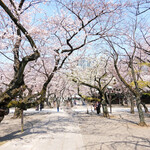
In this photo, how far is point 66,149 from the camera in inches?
213

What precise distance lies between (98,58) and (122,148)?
54.3 ft

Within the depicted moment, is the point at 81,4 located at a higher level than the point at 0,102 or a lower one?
higher

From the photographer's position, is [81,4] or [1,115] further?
[81,4]

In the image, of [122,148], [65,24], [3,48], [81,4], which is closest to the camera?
[122,148]

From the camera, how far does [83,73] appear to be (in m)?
24.5

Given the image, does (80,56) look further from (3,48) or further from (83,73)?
(83,73)

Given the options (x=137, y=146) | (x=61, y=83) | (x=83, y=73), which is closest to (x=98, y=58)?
(x=83, y=73)

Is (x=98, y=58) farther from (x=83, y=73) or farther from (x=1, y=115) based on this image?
(x=1, y=115)

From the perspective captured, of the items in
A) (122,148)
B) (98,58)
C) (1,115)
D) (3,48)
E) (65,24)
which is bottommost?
(122,148)

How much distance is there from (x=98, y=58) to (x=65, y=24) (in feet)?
44.7

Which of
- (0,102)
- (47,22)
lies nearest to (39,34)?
(47,22)

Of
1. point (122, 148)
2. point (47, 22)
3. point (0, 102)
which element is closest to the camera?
point (122, 148)

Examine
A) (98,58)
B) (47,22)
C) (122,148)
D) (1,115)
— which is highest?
(98,58)

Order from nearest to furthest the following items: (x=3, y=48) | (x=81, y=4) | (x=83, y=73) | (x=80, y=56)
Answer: (x=81, y=4), (x=3, y=48), (x=80, y=56), (x=83, y=73)
